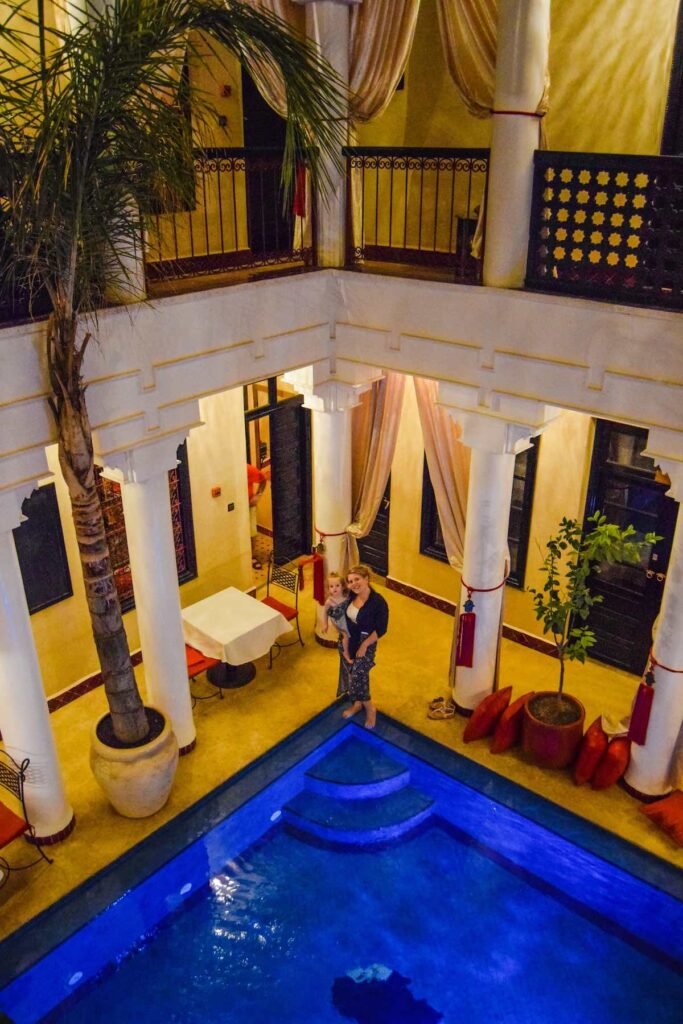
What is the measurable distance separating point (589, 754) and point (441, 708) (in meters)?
1.43

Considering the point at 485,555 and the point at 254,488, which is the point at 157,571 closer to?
the point at 485,555

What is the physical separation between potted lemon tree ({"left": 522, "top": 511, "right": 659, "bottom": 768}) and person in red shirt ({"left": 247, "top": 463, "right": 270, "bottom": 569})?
3863mm

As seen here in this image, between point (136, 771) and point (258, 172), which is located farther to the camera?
point (258, 172)

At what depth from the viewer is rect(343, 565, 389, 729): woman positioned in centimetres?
696

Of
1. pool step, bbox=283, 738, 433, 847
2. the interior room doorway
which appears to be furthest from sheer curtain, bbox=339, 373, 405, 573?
pool step, bbox=283, 738, 433, 847

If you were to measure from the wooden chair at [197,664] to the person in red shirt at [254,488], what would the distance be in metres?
2.19

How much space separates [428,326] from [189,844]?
432 centimetres

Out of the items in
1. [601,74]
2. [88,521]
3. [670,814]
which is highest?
[601,74]

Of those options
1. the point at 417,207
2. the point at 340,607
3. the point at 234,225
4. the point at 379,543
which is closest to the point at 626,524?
the point at 340,607

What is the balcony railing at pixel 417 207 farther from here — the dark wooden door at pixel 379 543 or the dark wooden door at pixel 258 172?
the dark wooden door at pixel 379 543

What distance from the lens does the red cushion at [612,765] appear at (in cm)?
671

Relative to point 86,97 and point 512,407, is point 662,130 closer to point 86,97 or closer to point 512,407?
point 512,407

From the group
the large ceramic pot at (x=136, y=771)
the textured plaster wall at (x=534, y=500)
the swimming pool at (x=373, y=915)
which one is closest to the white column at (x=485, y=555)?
the swimming pool at (x=373, y=915)

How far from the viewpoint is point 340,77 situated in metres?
6.31
